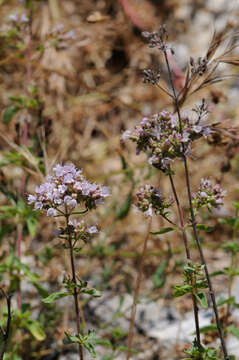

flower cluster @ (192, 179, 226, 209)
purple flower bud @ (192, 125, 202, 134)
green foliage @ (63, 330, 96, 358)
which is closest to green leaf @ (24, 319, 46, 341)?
green foliage @ (63, 330, 96, 358)

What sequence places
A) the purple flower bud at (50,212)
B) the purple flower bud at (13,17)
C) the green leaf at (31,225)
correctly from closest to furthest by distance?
the purple flower bud at (50,212) → the green leaf at (31,225) → the purple flower bud at (13,17)

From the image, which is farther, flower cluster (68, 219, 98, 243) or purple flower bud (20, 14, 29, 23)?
purple flower bud (20, 14, 29, 23)

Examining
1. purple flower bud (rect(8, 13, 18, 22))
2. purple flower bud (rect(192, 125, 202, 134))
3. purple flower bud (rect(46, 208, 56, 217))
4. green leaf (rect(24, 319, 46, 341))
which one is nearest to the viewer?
purple flower bud (rect(46, 208, 56, 217))

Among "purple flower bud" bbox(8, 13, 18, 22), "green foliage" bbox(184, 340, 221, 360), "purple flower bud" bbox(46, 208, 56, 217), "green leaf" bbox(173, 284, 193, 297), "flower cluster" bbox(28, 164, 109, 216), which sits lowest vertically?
"green foliage" bbox(184, 340, 221, 360)

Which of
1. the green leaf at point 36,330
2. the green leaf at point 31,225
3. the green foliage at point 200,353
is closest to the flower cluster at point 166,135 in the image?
the green foliage at point 200,353

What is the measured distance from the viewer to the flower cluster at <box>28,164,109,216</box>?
128cm

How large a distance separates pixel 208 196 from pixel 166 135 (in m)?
0.24

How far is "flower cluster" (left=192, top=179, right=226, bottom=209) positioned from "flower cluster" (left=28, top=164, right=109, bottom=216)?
0.31m

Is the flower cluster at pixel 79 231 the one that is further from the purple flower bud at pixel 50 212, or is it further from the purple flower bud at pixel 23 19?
the purple flower bud at pixel 23 19

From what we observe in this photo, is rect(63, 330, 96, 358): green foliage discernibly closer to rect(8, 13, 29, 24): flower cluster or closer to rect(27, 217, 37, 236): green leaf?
rect(27, 217, 37, 236): green leaf

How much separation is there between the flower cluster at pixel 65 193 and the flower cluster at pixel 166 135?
199 millimetres

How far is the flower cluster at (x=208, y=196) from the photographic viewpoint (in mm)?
1419

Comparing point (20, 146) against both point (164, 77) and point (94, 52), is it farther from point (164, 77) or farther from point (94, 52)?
point (164, 77)

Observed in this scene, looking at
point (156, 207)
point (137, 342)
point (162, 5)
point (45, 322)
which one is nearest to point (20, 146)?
point (45, 322)
